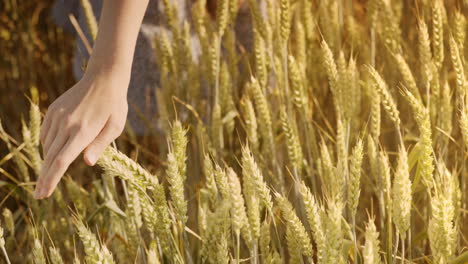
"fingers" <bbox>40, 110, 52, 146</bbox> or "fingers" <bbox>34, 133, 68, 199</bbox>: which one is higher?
"fingers" <bbox>40, 110, 52, 146</bbox>

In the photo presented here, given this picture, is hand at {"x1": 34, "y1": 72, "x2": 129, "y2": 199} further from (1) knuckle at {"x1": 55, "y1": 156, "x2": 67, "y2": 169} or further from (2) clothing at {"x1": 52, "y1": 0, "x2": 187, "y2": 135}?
(2) clothing at {"x1": 52, "y1": 0, "x2": 187, "y2": 135}

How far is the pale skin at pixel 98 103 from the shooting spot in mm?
593

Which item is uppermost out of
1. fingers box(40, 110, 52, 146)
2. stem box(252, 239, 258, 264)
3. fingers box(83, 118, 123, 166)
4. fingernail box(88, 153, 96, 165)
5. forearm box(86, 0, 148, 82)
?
forearm box(86, 0, 148, 82)

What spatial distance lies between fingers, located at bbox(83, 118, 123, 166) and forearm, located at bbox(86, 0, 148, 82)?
49mm

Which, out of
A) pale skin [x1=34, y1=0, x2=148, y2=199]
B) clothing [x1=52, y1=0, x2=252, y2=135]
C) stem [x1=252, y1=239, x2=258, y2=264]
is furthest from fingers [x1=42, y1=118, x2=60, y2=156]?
clothing [x1=52, y1=0, x2=252, y2=135]

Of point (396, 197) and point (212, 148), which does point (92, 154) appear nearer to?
point (396, 197)

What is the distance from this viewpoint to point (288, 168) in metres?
1.00

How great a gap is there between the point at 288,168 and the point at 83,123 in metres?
0.46

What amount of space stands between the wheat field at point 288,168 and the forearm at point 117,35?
79 millimetres

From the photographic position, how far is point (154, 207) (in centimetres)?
62

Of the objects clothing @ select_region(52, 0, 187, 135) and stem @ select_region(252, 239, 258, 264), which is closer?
stem @ select_region(252, 239, 258, 264)

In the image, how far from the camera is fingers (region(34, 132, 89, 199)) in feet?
1.91

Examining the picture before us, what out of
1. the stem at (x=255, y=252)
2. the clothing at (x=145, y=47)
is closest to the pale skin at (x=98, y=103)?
the stem at (x=255, y=252)

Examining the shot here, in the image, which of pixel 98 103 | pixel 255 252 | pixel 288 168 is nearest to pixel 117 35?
pixel 98 103
